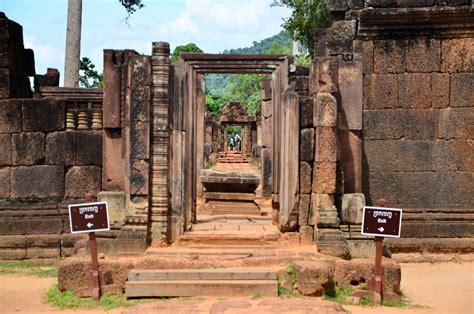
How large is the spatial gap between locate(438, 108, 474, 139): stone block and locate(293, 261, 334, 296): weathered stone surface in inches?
159

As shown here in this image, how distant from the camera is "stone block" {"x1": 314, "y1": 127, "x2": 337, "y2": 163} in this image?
737 cm

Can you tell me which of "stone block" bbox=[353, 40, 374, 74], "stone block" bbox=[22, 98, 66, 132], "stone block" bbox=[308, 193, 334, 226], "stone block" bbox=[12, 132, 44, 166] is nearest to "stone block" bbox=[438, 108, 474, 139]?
"stone block" bbox=[353, 40, 374, 74]

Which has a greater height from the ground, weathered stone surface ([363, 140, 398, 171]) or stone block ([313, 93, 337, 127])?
stone block ([313, 93, 337, 127])

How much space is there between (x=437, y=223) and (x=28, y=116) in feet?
22.3

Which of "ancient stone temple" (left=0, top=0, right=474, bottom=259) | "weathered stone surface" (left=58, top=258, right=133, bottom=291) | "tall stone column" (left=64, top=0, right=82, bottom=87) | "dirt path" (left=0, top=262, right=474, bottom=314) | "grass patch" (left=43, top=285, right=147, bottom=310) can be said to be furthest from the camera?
"tall stone column" (left=64, top=0, right=82, bottom=87)

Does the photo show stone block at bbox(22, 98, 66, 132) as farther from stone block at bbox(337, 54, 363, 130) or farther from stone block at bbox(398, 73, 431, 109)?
stone block at bbox(398, 73, 431, 109)

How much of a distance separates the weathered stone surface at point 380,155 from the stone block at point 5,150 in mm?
5730

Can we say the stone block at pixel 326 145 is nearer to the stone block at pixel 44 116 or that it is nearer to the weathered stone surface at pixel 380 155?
the weathered stone surface at pixel 380 155

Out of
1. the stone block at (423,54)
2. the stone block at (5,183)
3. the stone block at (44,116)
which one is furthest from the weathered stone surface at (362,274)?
the stone block at (5,183)

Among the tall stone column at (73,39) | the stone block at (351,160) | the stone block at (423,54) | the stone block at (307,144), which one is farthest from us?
the tall stone column at (73,39)

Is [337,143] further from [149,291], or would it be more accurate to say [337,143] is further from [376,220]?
[149,291]

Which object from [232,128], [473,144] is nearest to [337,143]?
[473,144]

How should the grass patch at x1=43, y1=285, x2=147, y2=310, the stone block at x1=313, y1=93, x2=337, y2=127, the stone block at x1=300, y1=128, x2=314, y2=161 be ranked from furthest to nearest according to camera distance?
1. the stone block at x1=300, y1=128, x2=314, y2=161
2. the stone block at x1=313, y1=93, x2=337, y2=127
3. the grass patch at x1=43, y1=285, x2=147, y2=310

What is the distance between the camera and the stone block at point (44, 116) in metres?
8.96
